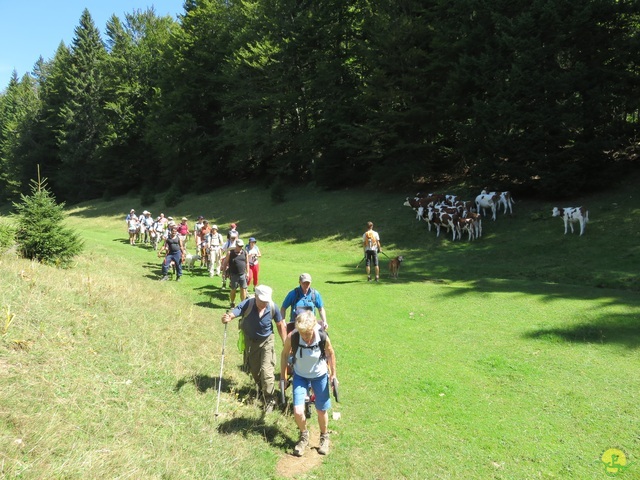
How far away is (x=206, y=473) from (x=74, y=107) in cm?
6635

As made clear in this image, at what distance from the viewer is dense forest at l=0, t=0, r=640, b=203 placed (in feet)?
75.9

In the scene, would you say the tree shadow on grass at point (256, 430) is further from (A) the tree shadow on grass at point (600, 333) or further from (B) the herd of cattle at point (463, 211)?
(B) the herd of cattle at point (463, 211)

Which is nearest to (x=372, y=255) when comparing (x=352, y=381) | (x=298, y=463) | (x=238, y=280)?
(x=238, y=280)

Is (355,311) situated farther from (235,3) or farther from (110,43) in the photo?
(110,43)

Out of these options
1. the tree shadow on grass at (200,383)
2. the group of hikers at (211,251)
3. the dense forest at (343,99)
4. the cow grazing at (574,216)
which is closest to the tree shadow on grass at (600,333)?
the tree shadow on grass at (200,383)

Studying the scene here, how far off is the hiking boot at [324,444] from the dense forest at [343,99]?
2171 centimetres

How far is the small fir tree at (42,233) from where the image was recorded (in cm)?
1323

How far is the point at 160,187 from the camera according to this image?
54.3 meters

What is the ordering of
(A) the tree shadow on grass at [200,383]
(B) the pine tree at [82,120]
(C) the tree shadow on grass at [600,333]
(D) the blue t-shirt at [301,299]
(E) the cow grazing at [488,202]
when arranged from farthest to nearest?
(B) the pine tree at [82,120]
(E) the cow grazing at [488,202]
(C) the tree shadow on grass at [600,333]
(D) the blue t-shirt at [301,299]
(A) the tree shadow on grass at [200,383]

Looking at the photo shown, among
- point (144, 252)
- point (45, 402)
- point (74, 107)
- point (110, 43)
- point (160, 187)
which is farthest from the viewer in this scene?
point (110, 43)

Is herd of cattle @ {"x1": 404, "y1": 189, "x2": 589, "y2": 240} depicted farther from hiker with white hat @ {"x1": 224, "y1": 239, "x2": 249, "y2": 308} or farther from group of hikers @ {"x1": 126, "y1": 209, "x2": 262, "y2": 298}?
hiker with white hat @ {"x1": 224, "y1": 239, "x2": 249, "y2": 308}

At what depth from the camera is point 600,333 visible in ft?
33.3

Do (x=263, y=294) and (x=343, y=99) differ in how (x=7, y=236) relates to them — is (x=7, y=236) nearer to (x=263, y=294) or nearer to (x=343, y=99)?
(x=263, y=294)

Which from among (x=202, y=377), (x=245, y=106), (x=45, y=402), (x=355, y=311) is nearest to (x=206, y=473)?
(x=45, y=402)
